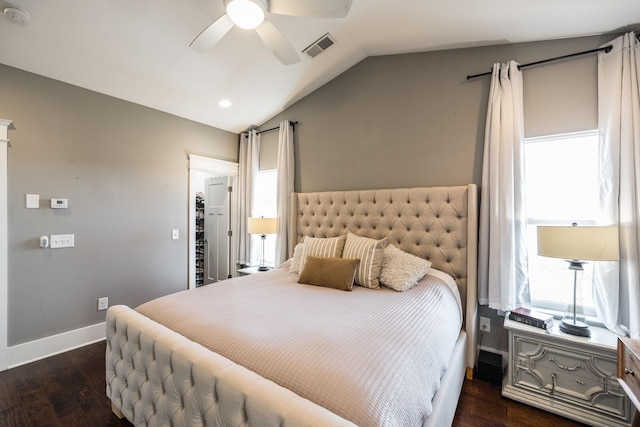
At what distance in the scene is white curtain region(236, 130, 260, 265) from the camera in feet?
13.1

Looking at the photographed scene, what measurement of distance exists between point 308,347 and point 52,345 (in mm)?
2955

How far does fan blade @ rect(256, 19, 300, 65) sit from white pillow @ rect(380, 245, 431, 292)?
5.95ft

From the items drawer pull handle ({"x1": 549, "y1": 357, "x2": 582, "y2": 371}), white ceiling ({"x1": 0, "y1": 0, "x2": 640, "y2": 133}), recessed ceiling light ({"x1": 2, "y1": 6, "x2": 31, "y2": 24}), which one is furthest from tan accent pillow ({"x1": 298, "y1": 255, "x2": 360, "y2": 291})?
recessed ceiling light ({"x1": 2, "y1": 6, "x2": 31, "y2": 24})

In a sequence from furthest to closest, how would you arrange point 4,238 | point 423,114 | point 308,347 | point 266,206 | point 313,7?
1. point 266,206
2. point 423,114
3. point 4,238
4. point 313,7
5. point 308,347

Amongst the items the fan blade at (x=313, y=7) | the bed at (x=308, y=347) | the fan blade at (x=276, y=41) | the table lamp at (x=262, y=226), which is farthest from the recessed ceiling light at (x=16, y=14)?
the table lamp at (x=262, y=226)

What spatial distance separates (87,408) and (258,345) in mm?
1681

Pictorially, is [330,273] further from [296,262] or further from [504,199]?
[504,199]

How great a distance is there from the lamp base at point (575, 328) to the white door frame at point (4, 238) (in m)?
4.44

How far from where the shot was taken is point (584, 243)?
1668 mm

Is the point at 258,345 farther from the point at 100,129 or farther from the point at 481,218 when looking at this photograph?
the point at 100,129

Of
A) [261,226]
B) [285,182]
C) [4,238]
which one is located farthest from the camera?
[285,182]

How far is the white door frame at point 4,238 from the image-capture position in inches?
89.1

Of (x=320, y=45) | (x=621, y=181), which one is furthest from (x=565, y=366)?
(x=320, y=45)

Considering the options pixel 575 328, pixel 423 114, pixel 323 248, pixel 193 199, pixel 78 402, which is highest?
pixel 423 114
